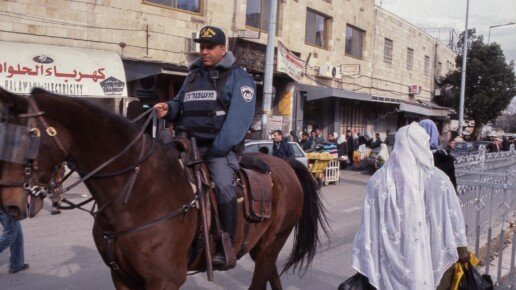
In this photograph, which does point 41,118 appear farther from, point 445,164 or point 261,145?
point 261,145

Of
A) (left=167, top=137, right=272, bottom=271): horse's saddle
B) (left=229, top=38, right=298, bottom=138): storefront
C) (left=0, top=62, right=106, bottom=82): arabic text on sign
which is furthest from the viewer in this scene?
(left=229, top=38, right=298, bottom=138): storefront

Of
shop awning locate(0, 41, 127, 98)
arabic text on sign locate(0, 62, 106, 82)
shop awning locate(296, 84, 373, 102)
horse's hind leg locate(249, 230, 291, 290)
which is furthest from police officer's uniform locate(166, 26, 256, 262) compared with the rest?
shop awning locate(296, 84, 373, 102)

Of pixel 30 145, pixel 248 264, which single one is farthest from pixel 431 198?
pixel 248 264

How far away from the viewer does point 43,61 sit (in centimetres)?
1262

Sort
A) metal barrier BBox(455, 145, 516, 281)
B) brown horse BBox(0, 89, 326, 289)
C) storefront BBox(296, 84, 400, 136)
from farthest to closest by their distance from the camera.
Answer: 1. storefront BBox(296, 84, 400, 136)
2. metal barrier BBox(455, 145, 516, 281)
3. brown horse BBox(0, 89, 326, 289)

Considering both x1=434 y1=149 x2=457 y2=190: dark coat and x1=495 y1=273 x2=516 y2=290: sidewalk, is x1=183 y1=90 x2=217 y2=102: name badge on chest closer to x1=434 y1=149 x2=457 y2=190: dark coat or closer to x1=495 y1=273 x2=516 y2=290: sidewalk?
x1=434 y1=149 x2=457 y2=190: dark coat

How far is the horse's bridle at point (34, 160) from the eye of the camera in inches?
99.5

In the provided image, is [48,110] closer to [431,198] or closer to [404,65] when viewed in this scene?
[431,198]

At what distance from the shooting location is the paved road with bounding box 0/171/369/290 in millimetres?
5336

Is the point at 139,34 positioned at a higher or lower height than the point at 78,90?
higher

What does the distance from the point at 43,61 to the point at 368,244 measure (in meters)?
11.3

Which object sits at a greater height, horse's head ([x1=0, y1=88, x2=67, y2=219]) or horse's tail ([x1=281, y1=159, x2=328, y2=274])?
horse's head ([x1=0, y1=88, x2=67, y2=219])

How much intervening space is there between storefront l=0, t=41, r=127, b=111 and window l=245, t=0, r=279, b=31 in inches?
258

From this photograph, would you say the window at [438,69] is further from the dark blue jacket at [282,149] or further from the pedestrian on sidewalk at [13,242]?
the pedestrian on sidewalk at [13,242]
